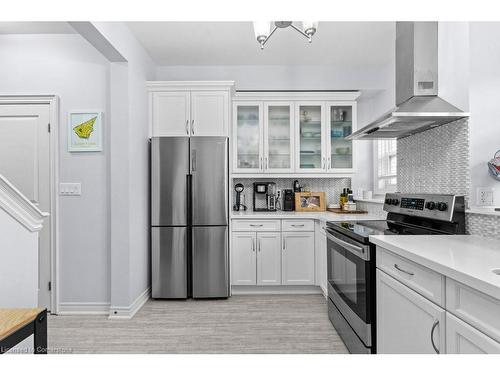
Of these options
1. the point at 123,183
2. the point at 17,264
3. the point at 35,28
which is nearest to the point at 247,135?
the point at 123,183

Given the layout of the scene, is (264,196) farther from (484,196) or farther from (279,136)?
(484,196)

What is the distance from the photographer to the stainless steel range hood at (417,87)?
1.94 m

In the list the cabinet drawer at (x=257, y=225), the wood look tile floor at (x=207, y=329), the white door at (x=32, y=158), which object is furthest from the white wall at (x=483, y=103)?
the white door at (x=32, y=158)

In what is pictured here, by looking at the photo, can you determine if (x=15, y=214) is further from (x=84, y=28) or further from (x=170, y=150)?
(x=170, y=150)

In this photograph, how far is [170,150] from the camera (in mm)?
3188

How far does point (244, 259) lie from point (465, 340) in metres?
2.45

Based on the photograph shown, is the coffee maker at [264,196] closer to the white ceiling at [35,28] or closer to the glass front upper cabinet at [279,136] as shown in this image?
the glass front upper cabinet at [279,136]

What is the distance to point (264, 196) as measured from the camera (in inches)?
154

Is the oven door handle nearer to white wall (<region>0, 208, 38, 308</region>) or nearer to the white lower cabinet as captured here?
the white lower cabinet

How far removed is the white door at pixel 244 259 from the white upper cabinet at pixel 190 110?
1.11 metres

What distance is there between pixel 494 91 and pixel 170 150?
2.60 meters

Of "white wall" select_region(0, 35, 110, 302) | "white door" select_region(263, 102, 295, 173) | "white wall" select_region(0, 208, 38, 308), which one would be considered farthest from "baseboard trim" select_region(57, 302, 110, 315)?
"white door" select_region(263, 102, 295, 173)

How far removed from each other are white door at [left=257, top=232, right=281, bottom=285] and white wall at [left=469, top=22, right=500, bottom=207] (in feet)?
6.15
